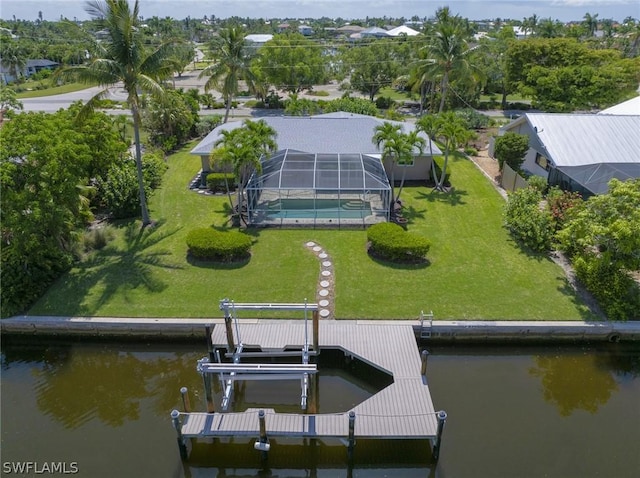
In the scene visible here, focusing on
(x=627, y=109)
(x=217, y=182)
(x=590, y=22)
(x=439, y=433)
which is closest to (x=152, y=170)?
(x=217, y=182)

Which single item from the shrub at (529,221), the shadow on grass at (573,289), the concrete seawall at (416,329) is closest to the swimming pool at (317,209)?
the shrub at (529,221)

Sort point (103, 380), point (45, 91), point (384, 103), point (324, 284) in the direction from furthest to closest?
point (45, 91) < point (384, 103) < point (324, 284) < point (103, 380)

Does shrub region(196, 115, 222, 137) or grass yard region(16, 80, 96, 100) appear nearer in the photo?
shrub region(196, 115, 222, 137)

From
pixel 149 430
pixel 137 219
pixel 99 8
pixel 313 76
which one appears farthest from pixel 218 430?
pixel 313 76

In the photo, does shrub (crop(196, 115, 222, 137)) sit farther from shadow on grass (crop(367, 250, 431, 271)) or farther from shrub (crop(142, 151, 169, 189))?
shadow on grass (crop(367, 250, 431, 271))

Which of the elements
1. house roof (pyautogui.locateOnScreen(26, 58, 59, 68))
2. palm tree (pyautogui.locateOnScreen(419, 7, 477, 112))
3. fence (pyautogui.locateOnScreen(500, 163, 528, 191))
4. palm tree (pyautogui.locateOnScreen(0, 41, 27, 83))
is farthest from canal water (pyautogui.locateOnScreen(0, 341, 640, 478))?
house roof (pyautogui.locateOnScreen(26, 58, 59, 68))

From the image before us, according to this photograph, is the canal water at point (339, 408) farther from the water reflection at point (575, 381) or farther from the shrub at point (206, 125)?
the shrub at point (206, 125)

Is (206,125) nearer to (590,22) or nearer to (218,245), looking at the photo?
(218,245)
